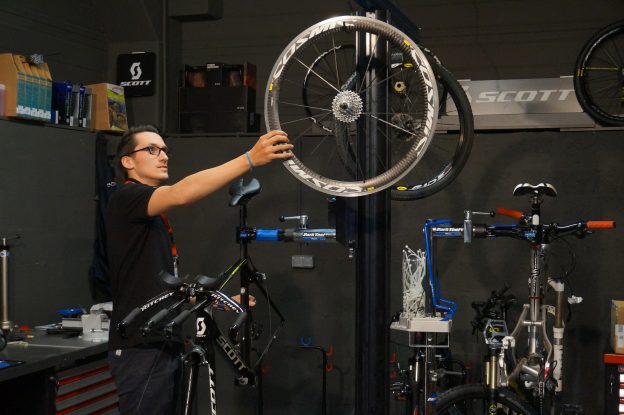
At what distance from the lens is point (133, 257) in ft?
8.46

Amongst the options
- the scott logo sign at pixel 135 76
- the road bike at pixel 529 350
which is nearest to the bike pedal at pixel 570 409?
the road bike at pixel 529 350

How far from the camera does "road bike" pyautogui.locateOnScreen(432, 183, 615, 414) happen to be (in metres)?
3.67

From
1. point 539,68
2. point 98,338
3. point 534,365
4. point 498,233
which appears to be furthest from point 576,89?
point 98,338

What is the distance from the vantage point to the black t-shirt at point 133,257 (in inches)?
99.8

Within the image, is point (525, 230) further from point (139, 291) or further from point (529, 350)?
point (139, 291)

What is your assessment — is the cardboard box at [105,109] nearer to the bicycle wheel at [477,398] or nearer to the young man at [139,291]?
the young man at [139,291]

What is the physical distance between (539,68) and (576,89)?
20.8 inches

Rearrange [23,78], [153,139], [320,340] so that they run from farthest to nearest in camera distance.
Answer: [320,340] → [23,78] → [153,139]

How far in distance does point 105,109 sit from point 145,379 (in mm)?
2798

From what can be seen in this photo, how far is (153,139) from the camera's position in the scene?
2.81 metres

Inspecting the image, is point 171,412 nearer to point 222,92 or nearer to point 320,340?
point 320,340


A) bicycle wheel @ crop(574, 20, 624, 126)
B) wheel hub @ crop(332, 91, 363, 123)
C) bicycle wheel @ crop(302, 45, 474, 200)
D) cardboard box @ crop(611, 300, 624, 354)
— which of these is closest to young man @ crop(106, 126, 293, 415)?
wheel hub @ crop(332, 91, 363, 123)

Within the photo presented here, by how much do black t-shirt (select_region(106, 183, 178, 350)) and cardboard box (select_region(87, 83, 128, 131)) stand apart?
2.44m

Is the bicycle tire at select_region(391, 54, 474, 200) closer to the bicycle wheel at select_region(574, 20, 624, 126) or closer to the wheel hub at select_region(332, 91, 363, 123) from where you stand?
the wheel hub at select_region(332, 91, 363, 123)
